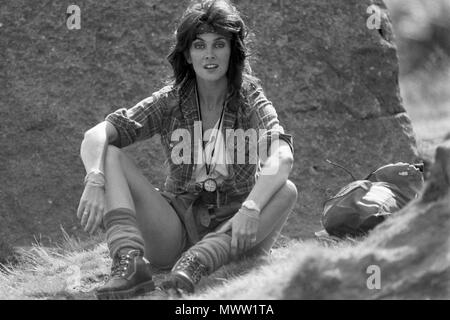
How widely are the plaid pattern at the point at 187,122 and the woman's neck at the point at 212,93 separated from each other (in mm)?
46

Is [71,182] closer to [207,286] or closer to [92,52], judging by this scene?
[92,52]

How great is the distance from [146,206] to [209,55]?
83 cm

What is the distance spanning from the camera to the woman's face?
4.67 meters

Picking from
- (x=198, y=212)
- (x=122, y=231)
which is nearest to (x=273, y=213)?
(x=198, y=212)

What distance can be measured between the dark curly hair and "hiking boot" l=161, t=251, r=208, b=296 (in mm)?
1008

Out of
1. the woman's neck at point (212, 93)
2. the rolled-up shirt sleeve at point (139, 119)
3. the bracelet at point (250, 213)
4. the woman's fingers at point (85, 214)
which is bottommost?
the woman's fingers at point (85, 214)

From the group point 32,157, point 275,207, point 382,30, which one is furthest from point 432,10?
point 275,207

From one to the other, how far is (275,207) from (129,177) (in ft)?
2.37

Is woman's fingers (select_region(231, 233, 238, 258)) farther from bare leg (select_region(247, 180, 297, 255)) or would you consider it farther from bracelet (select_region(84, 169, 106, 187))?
bracelet (select_region(84, 169, 106, 187))

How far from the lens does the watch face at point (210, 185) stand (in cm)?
468

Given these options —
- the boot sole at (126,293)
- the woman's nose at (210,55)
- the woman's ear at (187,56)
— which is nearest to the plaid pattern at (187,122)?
the woman's ear at (187,56)

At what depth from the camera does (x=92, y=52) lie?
6641mm
